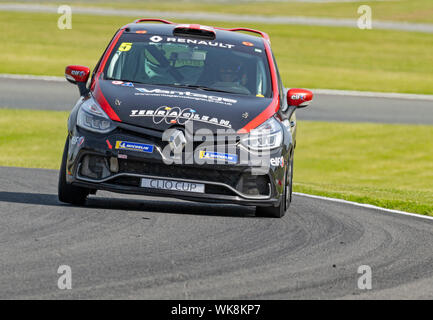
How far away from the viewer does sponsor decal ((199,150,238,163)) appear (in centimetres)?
853

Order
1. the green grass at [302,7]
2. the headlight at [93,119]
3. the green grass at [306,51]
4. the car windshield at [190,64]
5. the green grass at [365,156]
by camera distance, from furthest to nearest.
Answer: the green grass at [302,7]
the green grass at [306,51]
the green grass at [365,156]
the car windshield at [190,64]
the headlight at [93,119]

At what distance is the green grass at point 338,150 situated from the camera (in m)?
19.9

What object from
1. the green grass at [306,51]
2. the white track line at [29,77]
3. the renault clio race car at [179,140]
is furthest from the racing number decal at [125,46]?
the green grass at [306,51]

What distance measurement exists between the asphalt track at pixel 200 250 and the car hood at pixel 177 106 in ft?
2.95

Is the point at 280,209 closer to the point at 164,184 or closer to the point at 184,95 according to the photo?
the point at 164,184

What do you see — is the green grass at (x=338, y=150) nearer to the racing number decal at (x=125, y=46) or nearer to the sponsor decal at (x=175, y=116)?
the racing number decal at (x=125, y=46)

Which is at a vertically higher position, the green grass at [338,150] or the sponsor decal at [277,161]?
the sponsor decal at [277,161]

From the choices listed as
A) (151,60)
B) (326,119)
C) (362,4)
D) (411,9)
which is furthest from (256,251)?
(362,4)

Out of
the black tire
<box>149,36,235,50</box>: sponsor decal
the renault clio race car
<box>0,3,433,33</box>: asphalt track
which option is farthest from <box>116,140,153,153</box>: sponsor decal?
<box>0,3,433,33</box>: asphalt track

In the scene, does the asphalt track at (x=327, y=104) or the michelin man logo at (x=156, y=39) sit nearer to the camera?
the michelin man logo at (x=156, y=39)

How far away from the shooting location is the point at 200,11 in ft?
213

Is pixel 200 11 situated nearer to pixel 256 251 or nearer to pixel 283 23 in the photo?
pixel 283 23

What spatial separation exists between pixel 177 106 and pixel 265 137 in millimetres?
871
